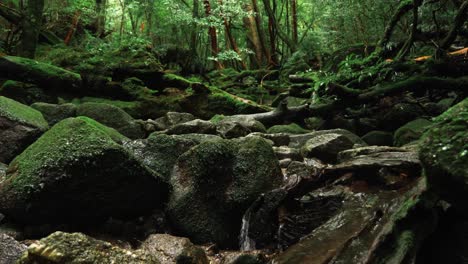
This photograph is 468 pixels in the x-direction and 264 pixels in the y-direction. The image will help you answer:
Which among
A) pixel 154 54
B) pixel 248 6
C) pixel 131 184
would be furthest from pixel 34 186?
pixel 248 6

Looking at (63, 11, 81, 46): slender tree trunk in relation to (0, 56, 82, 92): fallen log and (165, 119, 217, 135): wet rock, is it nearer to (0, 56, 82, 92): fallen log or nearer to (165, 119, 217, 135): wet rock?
(0, 56, 82, 92): fallen log

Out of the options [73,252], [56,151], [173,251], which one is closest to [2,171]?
[56,151]

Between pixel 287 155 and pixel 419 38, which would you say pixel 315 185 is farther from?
pixel 419 38

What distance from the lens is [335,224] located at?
489cm

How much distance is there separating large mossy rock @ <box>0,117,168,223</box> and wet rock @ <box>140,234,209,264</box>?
84 centimetres

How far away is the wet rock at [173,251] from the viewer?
178 inches

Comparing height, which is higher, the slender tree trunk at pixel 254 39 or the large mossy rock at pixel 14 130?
the slender tree trunk at pixel 254 39

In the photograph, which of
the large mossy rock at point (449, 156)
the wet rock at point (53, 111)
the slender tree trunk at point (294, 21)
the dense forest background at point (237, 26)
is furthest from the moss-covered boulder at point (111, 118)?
the slender tree trunk at point (294, 21)

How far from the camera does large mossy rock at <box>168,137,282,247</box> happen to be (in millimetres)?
5566

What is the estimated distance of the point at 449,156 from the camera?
2912 mm

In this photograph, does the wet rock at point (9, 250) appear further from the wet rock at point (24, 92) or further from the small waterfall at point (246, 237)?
the wet rock at point (24, 92)

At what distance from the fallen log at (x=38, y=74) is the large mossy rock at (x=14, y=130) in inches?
164

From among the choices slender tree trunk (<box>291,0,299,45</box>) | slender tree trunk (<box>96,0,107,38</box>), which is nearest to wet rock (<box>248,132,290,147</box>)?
slender tree trunk (<box>96,0,107,38</box>)

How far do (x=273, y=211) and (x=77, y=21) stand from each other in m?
17.2
